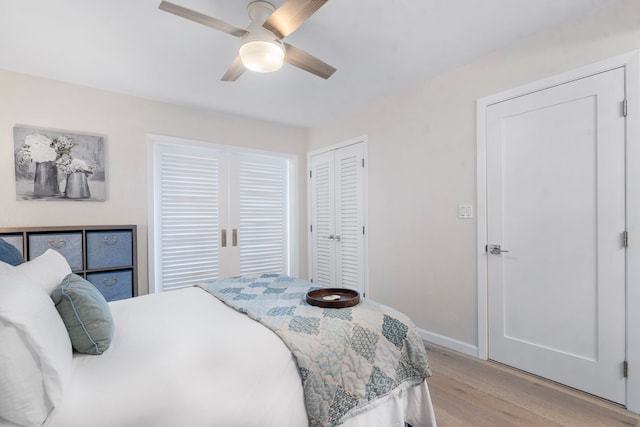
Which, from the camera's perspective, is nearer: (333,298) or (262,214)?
(333,298)

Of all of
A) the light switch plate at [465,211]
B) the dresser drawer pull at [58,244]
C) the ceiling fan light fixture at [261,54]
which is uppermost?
the ceiling fan light fixture at [261,54]

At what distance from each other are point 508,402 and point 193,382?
1934 mm

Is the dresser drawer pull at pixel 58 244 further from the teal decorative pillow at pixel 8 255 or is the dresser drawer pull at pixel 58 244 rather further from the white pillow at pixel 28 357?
the white pillow at pixel 28 357

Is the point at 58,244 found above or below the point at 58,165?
below

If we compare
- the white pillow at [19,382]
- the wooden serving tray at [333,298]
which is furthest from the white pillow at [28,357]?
the wooden serving tray at [333,298]

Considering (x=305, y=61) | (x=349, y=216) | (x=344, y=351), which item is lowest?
(x=344, y=351)

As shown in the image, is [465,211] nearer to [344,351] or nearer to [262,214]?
[344,351]

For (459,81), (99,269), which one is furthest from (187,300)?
(459,81)

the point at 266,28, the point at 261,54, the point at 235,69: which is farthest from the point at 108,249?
the point at 266,28

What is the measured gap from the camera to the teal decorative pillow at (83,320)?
1.16 metres

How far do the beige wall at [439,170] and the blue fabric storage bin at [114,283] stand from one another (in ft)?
8.08

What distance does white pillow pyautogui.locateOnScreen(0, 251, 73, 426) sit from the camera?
831mm

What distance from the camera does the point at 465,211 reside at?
257 centimetres

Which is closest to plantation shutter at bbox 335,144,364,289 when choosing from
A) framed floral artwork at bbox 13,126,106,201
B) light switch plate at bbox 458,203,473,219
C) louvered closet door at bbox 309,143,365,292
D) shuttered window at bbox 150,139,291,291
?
louvered closet door at bbox 309,143,365,292
